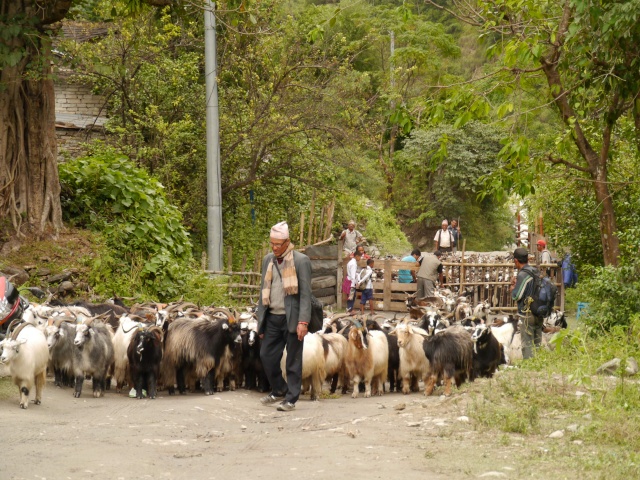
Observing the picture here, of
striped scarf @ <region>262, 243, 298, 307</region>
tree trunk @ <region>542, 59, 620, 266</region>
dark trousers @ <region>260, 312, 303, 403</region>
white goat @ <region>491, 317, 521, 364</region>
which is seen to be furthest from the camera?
tree trunk @ <region>542, 59, 620, 266</region>

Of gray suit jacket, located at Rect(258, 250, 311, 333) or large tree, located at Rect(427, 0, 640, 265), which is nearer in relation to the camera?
gray suit jacket, located at Rect(258, 250, 311, 333)

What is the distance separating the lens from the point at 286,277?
1076 centimetres

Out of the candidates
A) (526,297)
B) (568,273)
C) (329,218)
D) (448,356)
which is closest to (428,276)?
(568,273)

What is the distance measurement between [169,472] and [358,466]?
145 cm

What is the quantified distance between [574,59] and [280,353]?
6649mm

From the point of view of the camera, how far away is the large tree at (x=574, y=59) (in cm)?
1212

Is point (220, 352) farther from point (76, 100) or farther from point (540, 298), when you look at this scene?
point (76, 100)

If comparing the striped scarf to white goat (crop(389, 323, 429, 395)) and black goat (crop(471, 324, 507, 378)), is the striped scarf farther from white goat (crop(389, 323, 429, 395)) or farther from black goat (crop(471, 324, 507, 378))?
black goat (crop(471, 324, 507, 378))

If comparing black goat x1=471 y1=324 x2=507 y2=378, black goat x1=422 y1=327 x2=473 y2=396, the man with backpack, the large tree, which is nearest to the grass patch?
black goat x1=471 y1=324 x2=507 y2=378

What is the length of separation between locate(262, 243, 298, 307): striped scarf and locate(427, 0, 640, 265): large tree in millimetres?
3379

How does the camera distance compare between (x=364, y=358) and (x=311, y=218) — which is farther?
(x=311, y=218)

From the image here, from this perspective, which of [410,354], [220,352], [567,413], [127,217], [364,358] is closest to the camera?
[567,413]

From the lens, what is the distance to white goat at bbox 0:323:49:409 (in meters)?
10.4

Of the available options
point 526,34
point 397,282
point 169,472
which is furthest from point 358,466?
point 397,282
